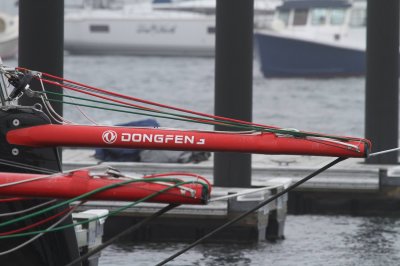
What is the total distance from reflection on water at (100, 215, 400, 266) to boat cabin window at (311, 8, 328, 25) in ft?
206

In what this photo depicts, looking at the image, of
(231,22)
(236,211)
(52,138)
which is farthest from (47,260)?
(231,22)

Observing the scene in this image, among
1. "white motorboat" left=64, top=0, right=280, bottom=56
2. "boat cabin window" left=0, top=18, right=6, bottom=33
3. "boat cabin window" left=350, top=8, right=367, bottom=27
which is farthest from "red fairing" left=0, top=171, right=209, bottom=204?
"white motorboat" left=64, top=0, right=280, bottom=56

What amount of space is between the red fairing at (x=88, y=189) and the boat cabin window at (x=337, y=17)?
7549 centimetres

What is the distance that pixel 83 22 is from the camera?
109875 millimetres

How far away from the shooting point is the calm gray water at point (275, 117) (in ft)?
73.5

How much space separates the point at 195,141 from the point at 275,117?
47143 mm

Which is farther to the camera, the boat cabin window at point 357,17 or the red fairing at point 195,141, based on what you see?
the boat cabin window at point 357,17

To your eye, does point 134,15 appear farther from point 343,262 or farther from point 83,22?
point 343,262

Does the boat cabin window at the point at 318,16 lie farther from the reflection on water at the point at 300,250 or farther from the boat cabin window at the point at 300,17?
the reflection on water at the point at 300,250

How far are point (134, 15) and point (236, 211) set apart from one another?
91.2m

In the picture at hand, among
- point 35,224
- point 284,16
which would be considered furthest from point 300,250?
point 284,16

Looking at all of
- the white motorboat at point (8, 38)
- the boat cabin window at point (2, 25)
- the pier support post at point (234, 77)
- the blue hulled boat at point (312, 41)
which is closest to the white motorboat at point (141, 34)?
the white motorboat at point (8, 38)

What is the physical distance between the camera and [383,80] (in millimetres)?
27359

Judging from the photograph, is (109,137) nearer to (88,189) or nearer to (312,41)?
(88,189)
